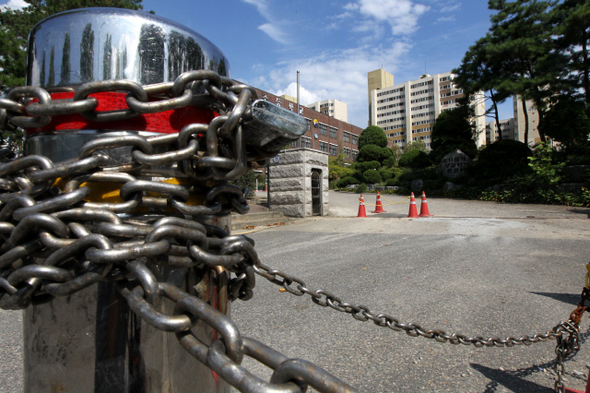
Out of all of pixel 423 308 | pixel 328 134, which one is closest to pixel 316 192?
pixel 423 308

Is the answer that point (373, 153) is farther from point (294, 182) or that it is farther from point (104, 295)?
point (104, 295)

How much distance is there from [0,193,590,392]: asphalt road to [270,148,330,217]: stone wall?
12.9ft

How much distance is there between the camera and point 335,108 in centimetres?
11100

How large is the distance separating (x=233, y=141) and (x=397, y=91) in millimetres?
120094

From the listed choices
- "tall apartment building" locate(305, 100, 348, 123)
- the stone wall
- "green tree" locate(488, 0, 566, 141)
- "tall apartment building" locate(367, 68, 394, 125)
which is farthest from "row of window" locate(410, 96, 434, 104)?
the stone wall

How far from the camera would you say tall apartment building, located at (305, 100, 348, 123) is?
111 m

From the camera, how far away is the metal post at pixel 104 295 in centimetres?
81

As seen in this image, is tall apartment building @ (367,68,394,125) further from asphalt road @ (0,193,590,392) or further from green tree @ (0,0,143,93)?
asphalt road @ (0,193,590,392)

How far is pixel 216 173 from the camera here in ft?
2.78

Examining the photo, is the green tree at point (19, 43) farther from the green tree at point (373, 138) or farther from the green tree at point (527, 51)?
the green tree at point (373, 138)

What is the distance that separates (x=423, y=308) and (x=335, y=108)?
112 meters

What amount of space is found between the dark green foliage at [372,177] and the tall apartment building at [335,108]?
84.7m

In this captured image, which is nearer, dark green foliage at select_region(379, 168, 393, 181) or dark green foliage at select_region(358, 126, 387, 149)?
dark green foliage at select_region(379, 168, 393, 181)

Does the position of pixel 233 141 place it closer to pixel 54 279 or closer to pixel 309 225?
pixel 54 279
